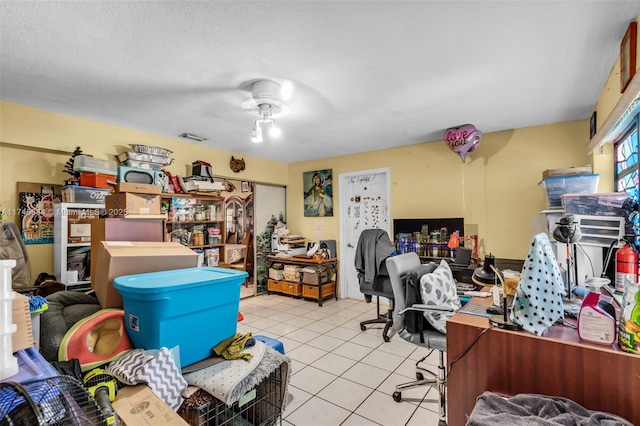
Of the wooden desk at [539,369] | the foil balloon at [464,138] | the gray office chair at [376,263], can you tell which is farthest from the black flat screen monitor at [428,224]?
the wooden desk at [539,369]

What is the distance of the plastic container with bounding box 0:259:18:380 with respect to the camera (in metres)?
0.76

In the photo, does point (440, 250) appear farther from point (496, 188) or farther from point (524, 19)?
point (524, 19)

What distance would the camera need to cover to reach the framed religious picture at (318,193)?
5371mm

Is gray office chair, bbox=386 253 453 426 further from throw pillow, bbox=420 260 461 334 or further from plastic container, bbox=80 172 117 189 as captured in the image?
plastic container, bbox=80 172 117 189

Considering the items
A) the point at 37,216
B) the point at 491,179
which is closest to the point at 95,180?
the point at 37,216

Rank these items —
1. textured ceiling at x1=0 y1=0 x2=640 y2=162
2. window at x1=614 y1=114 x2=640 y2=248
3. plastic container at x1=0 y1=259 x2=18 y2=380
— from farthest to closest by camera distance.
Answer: window at x1=614 y1=114 x2=640 y2=248 < textured ceiling at x1=0 y1=0 x2=640 y2=162 < plastic container at x1=0 y1=259 x2=18 y2=380

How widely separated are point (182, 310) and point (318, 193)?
433 cm

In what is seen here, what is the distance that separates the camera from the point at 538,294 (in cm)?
133

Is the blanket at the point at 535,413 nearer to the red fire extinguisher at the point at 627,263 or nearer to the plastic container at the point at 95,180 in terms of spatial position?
the red fire extinguisher at the point at 627,263

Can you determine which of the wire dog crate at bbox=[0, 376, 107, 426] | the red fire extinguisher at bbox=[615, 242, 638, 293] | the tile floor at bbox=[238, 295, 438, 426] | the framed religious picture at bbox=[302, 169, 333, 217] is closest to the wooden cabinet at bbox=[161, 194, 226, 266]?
the tile floor at bbox=[238, 295, 438, 426]

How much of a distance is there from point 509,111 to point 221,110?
117 inches

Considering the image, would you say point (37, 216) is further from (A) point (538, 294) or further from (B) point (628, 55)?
(B) point (628, 55)

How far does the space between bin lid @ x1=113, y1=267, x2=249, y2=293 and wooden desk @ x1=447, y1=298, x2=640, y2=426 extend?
1156 millimetres

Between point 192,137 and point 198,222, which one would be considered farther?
point 198,222
